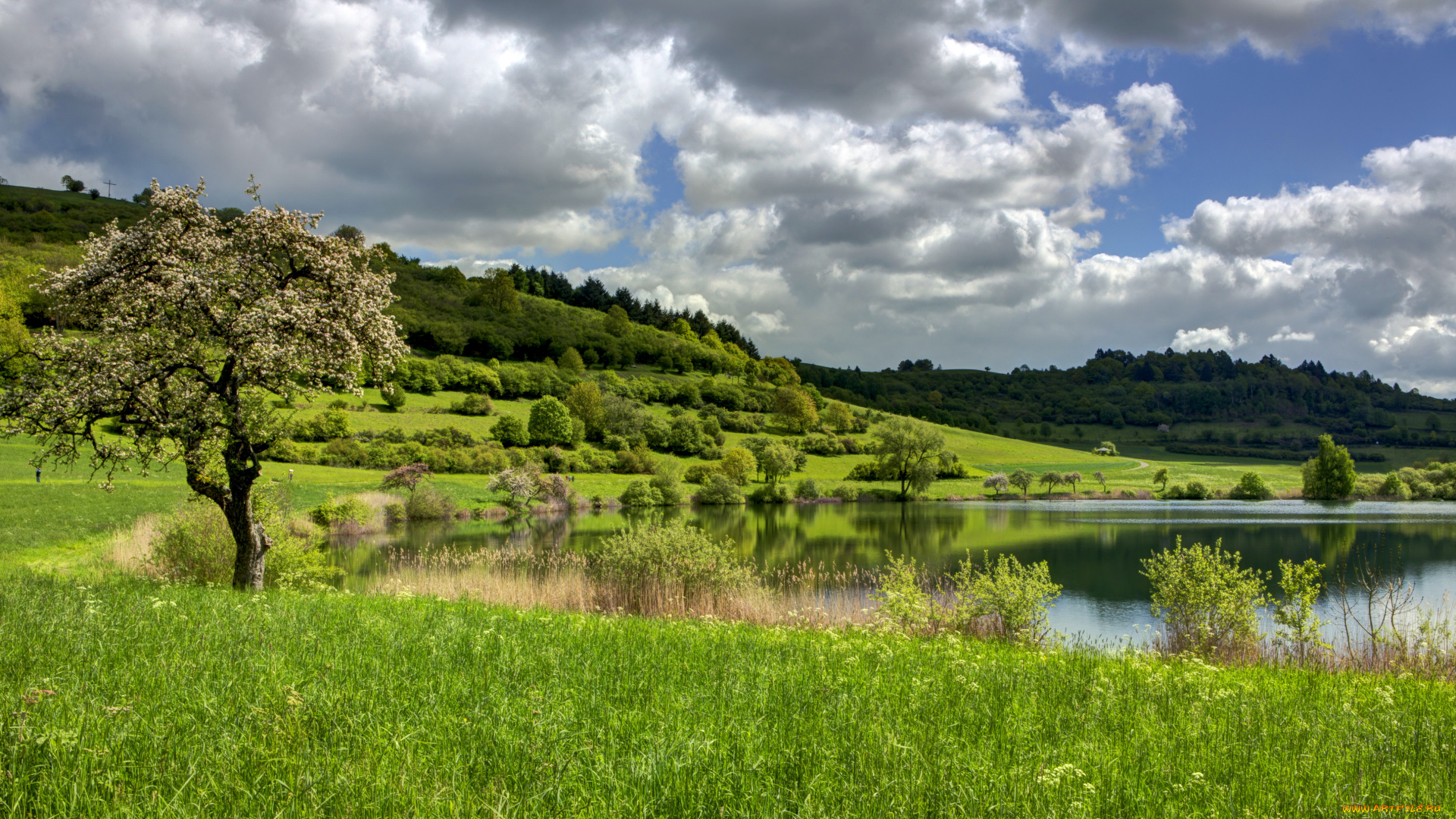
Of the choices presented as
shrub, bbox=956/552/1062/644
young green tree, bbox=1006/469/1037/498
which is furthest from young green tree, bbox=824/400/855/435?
shrub, bbox=956/552/1062/644

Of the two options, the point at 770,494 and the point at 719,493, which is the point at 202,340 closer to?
the point at 719,493

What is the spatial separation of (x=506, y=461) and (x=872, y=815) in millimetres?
57333

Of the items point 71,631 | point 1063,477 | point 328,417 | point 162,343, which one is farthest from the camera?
point 1063,477

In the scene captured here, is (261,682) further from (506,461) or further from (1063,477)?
(1063,477)

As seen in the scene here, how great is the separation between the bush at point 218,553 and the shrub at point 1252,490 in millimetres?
80205

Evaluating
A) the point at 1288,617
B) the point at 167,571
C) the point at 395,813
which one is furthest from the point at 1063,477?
the point at 395,813

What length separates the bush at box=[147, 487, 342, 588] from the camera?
15.3 m

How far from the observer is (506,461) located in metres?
57.6

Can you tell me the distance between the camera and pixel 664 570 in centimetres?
1634

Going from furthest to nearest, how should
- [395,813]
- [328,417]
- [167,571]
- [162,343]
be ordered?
[328,417]
[167,571]
[162,343]
[395,813]

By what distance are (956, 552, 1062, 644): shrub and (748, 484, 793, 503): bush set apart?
49.9 metres

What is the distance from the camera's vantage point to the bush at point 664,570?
1609 centimetres

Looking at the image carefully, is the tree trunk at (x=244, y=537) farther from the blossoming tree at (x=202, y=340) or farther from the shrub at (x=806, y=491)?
the shrub at (x=806, y=491)

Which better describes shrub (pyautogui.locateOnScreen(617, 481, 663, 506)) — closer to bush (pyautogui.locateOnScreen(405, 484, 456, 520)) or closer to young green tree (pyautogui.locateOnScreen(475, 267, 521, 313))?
bush (pyautogui.locateOnScreen(405, 484, 456, 520))
